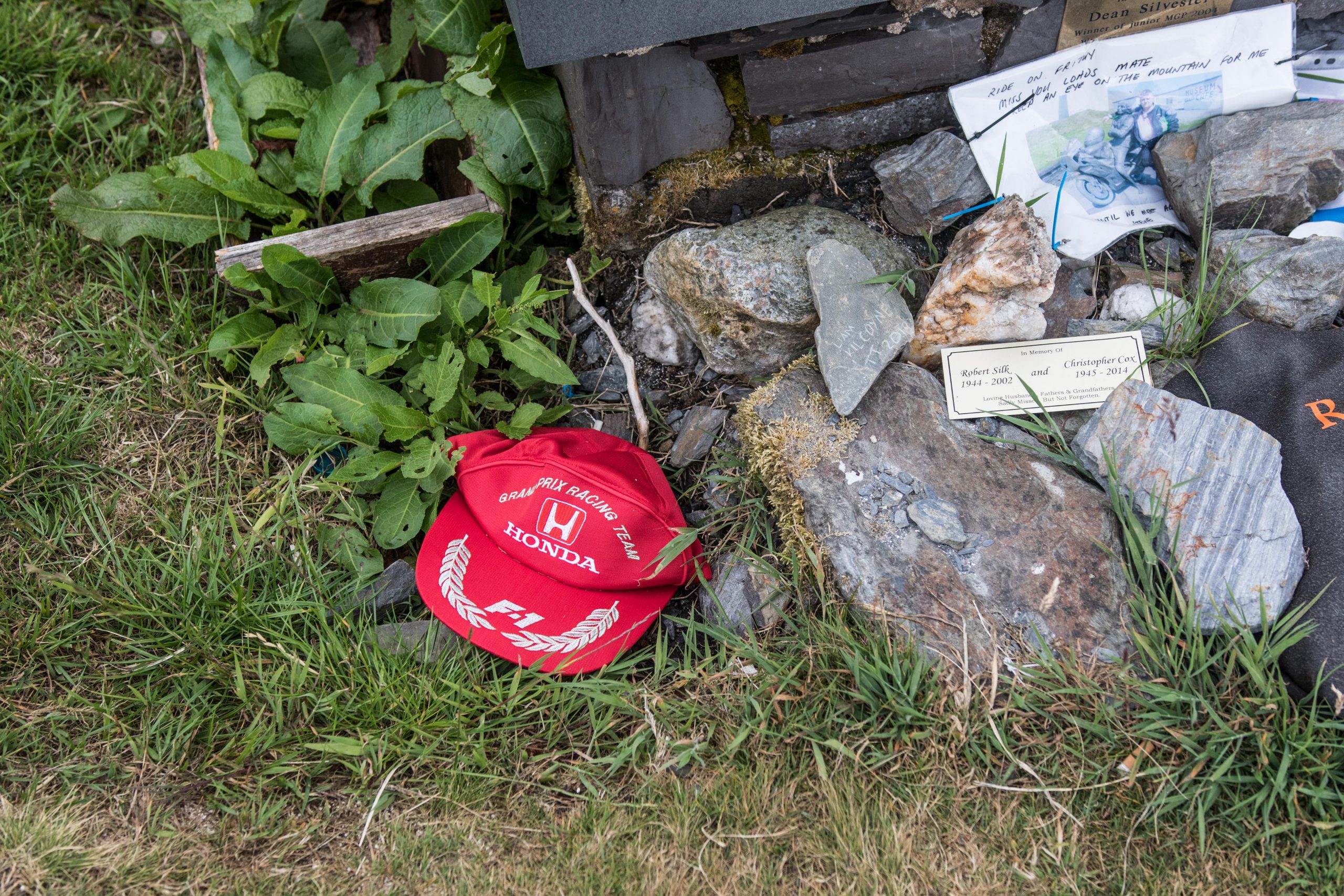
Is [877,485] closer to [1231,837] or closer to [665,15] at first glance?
[1231,837]

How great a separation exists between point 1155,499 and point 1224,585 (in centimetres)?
21

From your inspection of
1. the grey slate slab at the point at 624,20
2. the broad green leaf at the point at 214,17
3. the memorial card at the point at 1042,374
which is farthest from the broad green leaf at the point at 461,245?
the memorial card at the point at 1042,374

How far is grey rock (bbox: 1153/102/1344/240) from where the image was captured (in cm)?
201

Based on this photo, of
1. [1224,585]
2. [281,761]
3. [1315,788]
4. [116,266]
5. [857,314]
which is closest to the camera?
[1315,788]

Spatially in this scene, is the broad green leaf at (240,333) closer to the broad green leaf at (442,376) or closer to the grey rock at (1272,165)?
the broad green leaf at (442,376)

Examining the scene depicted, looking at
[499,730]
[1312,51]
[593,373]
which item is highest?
[1312,51]

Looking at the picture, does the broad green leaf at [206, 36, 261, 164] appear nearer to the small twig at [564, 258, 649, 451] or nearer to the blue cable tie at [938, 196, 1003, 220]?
the small twig at [564, 258, 649, 451]

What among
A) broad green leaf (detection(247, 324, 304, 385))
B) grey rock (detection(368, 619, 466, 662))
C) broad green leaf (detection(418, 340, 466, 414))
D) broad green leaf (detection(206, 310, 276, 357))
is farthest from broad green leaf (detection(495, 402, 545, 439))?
broad green leaf (detection(206, 310, 276, 357))

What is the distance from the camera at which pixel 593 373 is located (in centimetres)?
237

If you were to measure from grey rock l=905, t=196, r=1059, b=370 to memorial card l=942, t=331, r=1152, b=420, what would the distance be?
0.12 feet

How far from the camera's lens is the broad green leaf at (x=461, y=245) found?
214 centimetres

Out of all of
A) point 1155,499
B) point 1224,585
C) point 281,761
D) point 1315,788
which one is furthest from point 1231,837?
point 281,761

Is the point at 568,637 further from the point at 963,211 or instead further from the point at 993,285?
the point at 963,211

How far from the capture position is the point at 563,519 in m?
1.96
